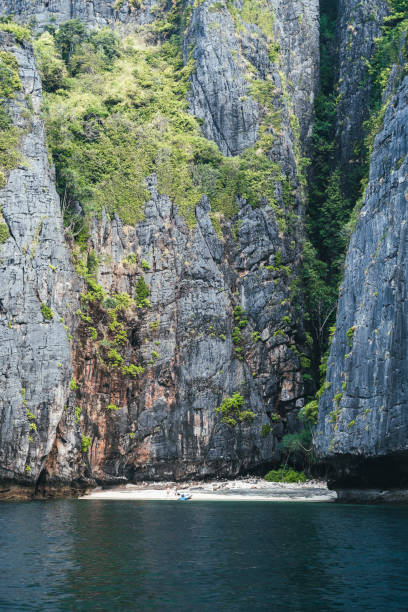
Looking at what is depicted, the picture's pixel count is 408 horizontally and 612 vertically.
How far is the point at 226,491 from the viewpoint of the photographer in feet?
130

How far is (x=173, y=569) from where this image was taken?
15453 millimetres

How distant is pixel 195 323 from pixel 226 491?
12.9 m

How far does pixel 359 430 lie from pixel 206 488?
44.0 feet

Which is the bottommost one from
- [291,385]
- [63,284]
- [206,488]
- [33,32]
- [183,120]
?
[206,488]

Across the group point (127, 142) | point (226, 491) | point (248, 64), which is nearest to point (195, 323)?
point (226, 491)

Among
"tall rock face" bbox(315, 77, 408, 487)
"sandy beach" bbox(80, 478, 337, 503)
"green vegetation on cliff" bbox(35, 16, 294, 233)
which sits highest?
"green vegetation on cliff" bbox(35, 16, 294, 233)

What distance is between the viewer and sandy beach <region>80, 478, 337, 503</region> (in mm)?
36500

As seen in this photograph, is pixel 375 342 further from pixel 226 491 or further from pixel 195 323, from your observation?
pixel 195 323

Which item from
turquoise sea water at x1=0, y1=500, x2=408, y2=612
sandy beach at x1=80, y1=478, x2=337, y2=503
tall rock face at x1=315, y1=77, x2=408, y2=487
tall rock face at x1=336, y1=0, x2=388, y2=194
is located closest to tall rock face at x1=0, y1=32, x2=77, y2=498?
sandy beach at x1=80, y1=478, x2=337, y2=503

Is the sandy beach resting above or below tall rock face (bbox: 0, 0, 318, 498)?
below

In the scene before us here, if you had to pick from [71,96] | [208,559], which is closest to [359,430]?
[208,559]

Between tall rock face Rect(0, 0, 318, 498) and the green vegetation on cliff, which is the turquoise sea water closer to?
tall rock face Rect(0, 0, 318, 498)

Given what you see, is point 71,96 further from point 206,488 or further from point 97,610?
point 97,610

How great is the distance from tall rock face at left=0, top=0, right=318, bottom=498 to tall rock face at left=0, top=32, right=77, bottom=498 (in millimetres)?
172
